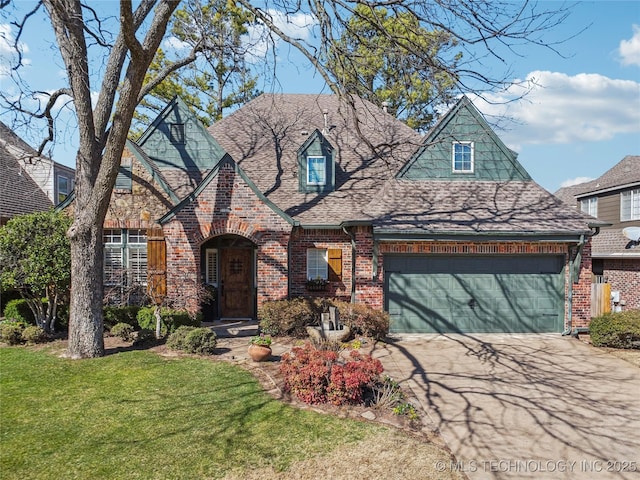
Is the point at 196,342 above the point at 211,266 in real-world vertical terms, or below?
below

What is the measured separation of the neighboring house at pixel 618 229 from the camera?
16.1 meters

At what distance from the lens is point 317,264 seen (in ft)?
42.9

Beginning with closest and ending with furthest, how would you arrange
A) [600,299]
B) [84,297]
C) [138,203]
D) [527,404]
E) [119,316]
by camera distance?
1. [527,404]
2. [84,297]
3. [119,316]
4. [600,299]
5. [138,203]

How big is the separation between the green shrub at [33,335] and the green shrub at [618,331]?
44.8ft

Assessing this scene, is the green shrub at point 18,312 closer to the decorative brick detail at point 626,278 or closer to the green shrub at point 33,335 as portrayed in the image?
the green shrub at point 33,335

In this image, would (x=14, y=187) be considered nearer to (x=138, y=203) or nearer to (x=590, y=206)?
(x=138, y=203)

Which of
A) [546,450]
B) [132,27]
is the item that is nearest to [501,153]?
[546,450]

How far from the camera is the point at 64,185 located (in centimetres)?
2191

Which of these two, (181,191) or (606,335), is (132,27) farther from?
(606,335)

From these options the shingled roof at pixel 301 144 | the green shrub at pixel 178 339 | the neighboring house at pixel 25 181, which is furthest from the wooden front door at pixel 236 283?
the neighboring house at pixel 25 181

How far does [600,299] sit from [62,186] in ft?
78.1

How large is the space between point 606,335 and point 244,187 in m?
10.1

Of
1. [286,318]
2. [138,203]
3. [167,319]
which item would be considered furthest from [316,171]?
[167,319]

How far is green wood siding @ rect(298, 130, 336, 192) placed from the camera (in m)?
14.0
